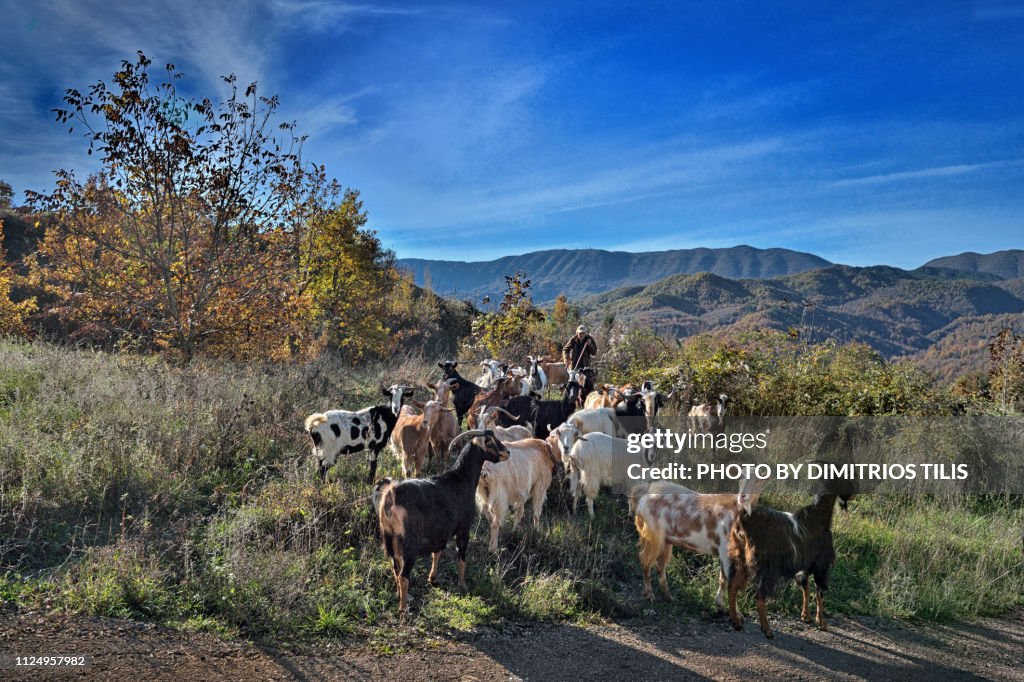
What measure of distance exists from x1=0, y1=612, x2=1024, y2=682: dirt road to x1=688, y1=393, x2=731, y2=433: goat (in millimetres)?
5652

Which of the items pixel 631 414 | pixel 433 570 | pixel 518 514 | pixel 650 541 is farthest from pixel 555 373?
pixel 433 570

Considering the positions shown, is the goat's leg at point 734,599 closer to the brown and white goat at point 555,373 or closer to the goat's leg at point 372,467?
the goat's leg at point 372,467

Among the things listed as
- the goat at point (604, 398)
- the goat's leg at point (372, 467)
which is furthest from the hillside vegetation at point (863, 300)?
the goat's leg at point (372, 467)

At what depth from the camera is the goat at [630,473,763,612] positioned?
664cm

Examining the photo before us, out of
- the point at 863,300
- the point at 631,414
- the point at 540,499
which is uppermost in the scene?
the point at 863,300

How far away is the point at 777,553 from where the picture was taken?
6.36 m

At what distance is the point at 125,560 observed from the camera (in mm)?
5910

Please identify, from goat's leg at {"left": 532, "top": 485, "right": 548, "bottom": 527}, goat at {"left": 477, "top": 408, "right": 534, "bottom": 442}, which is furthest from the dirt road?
goat at {"left": 477, "top": 408, "right": 534, "bottom": 442}

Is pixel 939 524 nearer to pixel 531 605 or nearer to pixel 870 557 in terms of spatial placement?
pixel 870 557

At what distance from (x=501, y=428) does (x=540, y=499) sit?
1.71 metres

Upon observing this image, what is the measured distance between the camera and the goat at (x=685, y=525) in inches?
262

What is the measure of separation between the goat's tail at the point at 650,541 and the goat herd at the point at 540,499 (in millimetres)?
11

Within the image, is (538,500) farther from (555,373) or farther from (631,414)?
(555,373)

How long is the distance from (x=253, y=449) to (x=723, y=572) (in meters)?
6.51
